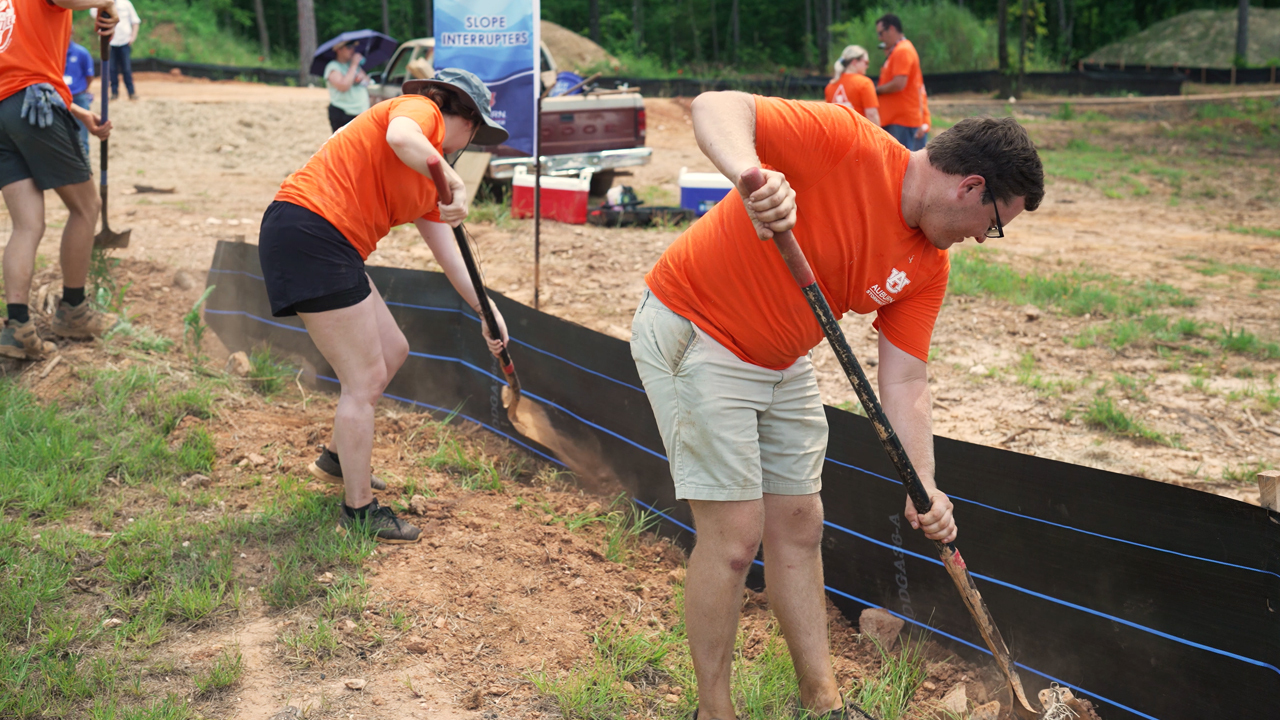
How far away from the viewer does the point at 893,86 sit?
7766 mm

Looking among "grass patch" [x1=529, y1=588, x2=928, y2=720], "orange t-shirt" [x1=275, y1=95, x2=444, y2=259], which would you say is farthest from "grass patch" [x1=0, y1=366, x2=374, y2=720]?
"orange t-shirt" [x1=275, y1=95, x2=444, y2=259]

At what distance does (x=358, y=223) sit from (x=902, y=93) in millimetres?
6160

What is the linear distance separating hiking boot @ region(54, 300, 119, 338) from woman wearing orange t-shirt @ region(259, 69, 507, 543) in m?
2.09

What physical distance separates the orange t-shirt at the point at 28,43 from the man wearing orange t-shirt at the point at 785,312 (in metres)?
3.27

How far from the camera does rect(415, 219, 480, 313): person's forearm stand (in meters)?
3.41

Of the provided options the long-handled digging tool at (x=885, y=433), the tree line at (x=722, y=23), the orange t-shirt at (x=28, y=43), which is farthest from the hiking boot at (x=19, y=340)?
the tree line at (x=722, y=23)

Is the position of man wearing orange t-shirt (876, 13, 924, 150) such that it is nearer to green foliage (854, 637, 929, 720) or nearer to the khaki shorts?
green foliage (854, 637, 929, 720)

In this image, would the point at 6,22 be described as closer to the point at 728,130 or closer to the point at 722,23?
the point at 728,130

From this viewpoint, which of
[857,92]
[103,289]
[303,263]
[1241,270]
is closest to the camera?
[303,263]

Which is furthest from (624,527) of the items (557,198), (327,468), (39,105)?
(557,198)

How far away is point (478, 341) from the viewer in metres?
4.17

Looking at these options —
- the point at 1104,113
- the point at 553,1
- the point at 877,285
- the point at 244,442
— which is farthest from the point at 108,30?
the point at 553,1

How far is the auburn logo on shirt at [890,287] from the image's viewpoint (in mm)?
2160

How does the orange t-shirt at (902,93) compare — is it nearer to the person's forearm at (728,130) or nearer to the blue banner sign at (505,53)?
the blue banner sign at (505,53)
